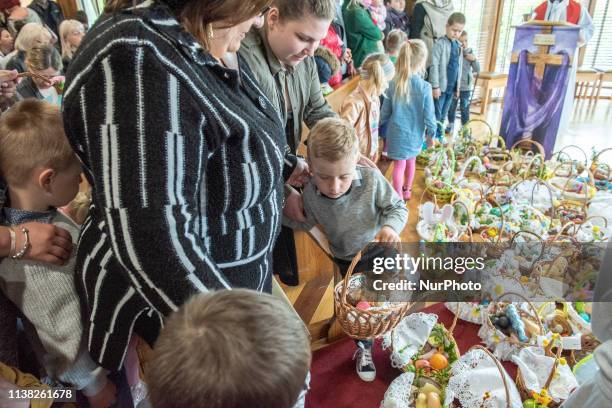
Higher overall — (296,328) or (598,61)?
(296,328)

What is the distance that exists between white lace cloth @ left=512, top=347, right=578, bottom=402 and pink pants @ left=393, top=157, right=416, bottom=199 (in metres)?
1.87

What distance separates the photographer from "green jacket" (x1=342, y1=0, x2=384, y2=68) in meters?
4.07

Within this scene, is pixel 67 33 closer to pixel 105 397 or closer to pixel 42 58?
pixel 42 58

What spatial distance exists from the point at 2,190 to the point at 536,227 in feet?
7.88

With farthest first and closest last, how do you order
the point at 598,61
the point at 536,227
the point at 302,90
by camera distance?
the point at 598,61
the point at 536,227
the point at 302,90

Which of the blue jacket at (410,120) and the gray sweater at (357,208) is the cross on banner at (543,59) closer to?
the blue jacket at (410,120)

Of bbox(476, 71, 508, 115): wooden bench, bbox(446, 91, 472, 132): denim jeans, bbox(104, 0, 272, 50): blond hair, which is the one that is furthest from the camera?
bbox(476, 71, 508, 115): wooden bench

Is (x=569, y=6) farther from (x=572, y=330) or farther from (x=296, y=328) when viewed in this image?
(x=296, y=328)

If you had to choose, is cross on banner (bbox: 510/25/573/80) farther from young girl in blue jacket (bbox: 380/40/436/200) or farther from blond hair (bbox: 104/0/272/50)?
blond hair (bbox: 104/0/272/50)

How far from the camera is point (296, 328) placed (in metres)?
0.56

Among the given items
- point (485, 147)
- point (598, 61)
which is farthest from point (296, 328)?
point (598, 61)

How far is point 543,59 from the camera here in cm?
338

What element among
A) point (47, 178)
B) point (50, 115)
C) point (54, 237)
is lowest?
point (54, 237)

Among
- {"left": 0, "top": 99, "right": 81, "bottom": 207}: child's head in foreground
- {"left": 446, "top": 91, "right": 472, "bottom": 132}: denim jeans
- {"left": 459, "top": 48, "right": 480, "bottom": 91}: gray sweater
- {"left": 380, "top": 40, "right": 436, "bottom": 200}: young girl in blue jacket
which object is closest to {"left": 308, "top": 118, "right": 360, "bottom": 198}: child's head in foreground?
{"left": 0, "top": 99, "right": 81, "bottom": 207}: child's head in foreground
